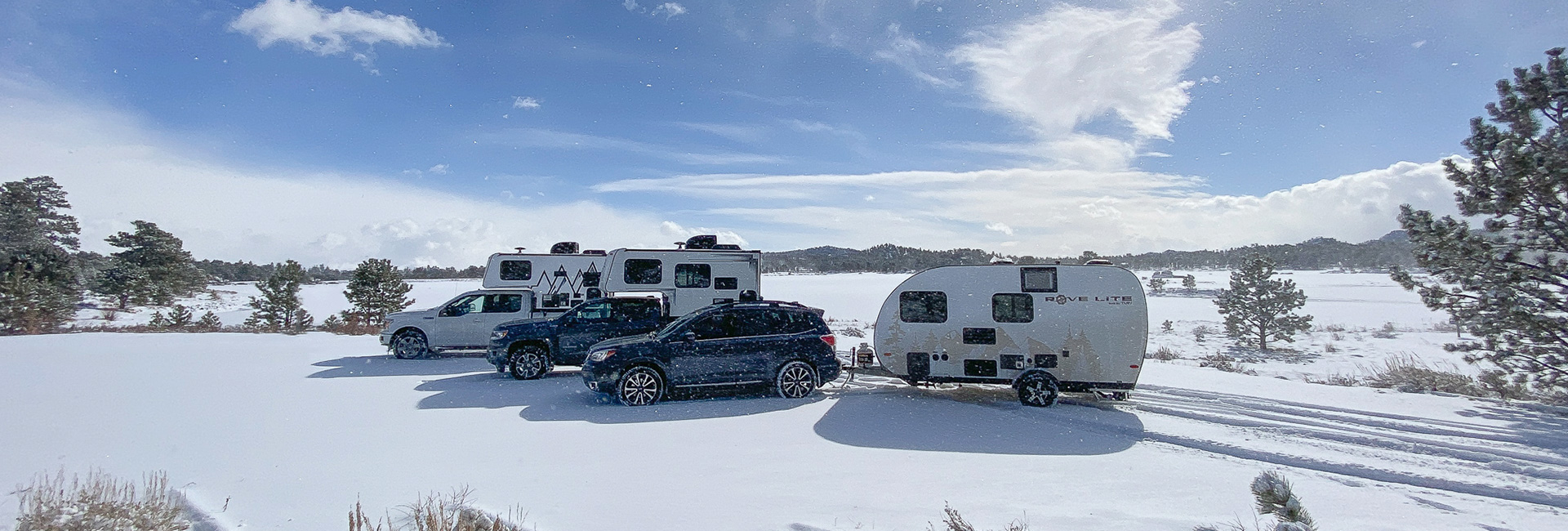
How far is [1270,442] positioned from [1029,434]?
2533 millimetres

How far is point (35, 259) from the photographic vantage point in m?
30.0

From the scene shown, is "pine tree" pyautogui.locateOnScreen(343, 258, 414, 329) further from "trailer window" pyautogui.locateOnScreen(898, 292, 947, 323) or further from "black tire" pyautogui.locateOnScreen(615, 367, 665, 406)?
"trailer window" pyautogui.locateOnScreen(898, 292, 947, 323)

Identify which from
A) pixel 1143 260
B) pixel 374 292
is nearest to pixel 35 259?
pixel 374 292

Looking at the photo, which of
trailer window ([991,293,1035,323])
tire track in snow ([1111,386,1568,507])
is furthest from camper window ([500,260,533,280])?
tire track in snow ([1111,386,1568,507])

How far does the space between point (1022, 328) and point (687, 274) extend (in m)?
7.57

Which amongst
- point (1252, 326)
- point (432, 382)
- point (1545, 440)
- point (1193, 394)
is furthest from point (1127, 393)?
point (1252, 326)

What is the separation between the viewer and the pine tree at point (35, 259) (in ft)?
61.7

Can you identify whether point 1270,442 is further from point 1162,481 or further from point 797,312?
point 797,312

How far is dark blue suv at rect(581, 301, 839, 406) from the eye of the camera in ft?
31.5

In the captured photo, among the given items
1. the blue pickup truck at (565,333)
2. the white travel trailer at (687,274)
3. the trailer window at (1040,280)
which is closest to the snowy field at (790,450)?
the blue pickup truck at (565,333)

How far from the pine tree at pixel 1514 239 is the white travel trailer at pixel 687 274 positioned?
11.5 meters

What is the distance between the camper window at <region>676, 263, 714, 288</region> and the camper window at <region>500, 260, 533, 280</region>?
16.1 ft

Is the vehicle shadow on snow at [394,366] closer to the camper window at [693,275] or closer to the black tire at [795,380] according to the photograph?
the camper window at [693,275]

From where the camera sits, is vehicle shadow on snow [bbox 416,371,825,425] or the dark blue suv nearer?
vehicle shadow on snow [bbox 416,371,825,425]
